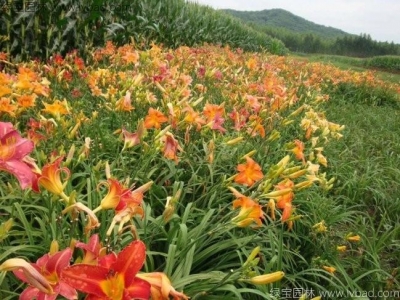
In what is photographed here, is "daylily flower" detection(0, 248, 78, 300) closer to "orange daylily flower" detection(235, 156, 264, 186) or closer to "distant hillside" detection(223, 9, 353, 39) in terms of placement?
"orange daylily flower" detection(235, 156, 264, 186)

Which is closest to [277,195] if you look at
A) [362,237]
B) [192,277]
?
[192,277]

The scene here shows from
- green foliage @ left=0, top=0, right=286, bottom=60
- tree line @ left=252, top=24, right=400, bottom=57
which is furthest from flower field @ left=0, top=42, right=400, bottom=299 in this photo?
tree line @ left=252, top=24, right=400, bottom=57

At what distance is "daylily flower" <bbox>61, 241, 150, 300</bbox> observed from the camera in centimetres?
69

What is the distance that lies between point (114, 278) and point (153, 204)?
46.0 inches

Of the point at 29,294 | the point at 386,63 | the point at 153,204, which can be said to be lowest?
the point at 153,204

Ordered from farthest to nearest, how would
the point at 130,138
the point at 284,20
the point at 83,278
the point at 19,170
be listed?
the point at 284,20
the point at 130,138
the point at 19,170
the point at 83,278

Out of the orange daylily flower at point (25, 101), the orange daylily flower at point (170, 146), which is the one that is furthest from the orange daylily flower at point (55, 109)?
the orange daylily flower at point (170, 146)

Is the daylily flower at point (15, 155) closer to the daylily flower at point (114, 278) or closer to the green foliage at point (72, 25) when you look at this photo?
the daylily flower at point (114, 278)

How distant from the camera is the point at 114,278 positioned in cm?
71

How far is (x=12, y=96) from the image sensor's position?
1951 mm

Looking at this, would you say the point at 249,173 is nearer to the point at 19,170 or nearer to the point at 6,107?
the point at 19,170

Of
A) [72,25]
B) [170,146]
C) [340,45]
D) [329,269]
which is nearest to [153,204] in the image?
[170,146]

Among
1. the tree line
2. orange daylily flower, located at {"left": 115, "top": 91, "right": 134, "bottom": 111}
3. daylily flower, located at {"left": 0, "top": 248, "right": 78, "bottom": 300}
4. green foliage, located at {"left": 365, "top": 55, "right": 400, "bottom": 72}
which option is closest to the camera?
daylily flower, located at {"left": 0, "top": 248, "right": 78, "bottom": 300}

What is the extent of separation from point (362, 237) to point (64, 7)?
4.02m
